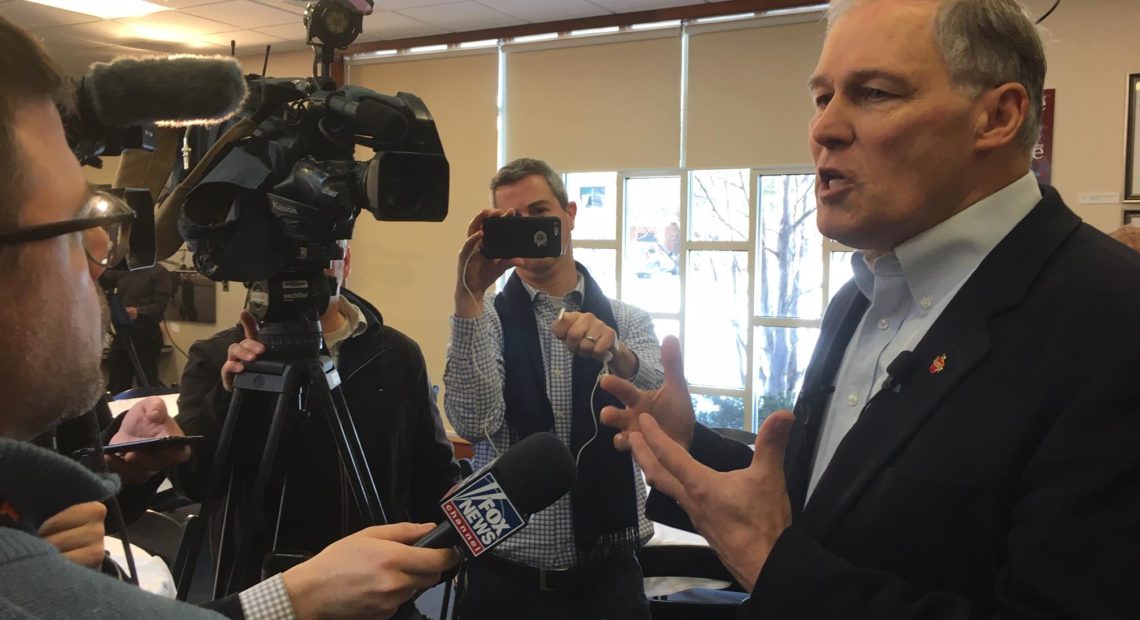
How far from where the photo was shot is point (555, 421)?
72.9 inches

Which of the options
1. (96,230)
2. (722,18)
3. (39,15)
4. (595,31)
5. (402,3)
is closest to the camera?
(96,230)

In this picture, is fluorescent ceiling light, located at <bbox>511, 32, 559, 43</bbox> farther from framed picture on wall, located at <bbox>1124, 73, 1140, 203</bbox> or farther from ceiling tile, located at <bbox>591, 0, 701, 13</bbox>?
framed picture on wall, located at <bbox>1124, 73, 1140, 203</bbox>

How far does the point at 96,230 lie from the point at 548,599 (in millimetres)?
1325

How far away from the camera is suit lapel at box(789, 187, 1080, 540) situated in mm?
897

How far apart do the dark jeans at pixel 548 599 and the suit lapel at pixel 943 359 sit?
0.91 metres

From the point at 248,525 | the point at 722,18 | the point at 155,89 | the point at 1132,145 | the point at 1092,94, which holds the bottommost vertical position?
the point at 248,525

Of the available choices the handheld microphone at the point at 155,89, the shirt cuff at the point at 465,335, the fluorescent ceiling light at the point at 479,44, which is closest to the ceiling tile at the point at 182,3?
the fluorescent ceiling light at the point at 479,44

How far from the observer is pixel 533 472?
3.11 feet

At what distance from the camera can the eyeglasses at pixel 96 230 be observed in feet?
2.09

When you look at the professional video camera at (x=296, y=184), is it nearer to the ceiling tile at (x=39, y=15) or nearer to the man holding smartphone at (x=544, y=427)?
the man holding smartphone at (x=544, y=427)

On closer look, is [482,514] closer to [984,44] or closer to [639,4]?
[984,44]

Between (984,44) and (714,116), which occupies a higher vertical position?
(714,116)

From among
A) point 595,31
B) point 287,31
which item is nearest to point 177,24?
point 287,31

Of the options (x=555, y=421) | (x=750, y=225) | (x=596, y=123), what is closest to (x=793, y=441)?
(x=555, y=421)
